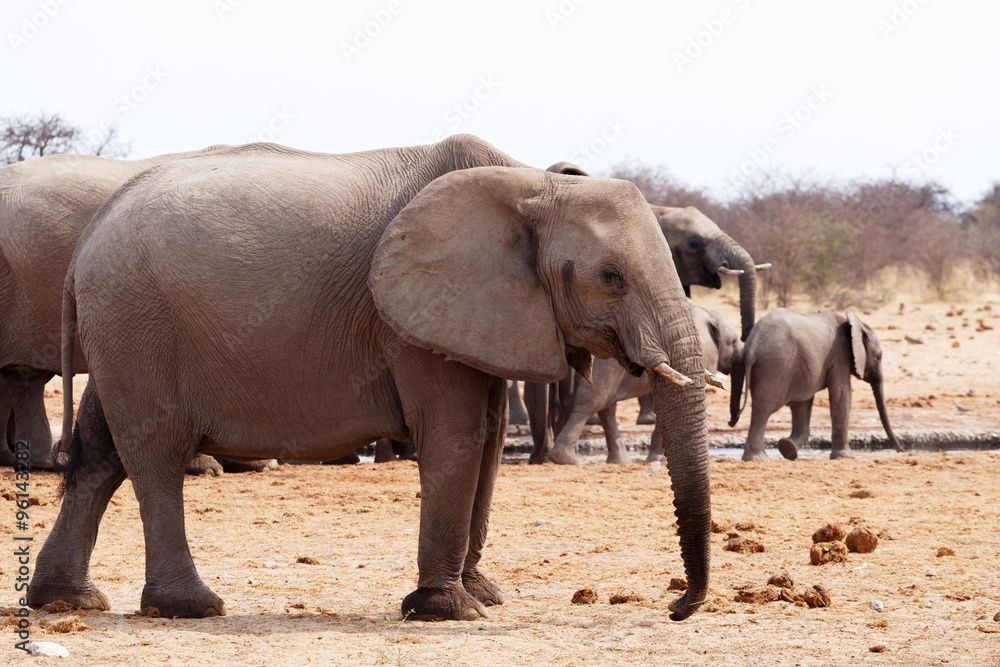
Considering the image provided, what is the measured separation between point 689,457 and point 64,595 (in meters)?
2.81

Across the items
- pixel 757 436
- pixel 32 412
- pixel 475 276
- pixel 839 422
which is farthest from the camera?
pixel 839 422

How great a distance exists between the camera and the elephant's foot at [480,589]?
5.69m

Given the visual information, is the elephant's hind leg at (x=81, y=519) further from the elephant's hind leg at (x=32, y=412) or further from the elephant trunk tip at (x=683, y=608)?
the elephant's hind leg at (x=32, y=412)

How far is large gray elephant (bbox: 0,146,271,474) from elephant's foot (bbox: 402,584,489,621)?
176 inches

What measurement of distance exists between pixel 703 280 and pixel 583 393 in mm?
2687

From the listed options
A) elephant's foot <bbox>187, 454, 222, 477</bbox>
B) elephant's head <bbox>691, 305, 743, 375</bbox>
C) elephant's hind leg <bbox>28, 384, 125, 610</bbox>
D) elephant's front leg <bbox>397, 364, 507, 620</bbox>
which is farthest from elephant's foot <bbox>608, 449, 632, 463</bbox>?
elephant's hind leg <bbox>28, 384, 125, 610</bbox>

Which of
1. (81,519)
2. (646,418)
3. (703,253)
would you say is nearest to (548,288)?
(81,519)

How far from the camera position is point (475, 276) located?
5.09 m

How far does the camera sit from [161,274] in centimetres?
524

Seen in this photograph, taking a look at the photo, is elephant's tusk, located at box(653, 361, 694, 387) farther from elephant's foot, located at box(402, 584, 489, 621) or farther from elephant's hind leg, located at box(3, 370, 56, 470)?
elephant's hind leg, located at box(3, 370, 56, 470)

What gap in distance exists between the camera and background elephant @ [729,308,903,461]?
41.4ft

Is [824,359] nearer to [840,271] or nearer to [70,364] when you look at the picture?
[70,364]

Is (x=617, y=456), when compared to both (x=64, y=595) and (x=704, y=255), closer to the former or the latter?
(x=704, y=255)

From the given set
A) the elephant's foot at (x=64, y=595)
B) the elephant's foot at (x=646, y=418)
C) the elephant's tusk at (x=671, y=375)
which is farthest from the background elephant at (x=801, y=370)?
the elephant's foot at (x=64, y=595)
